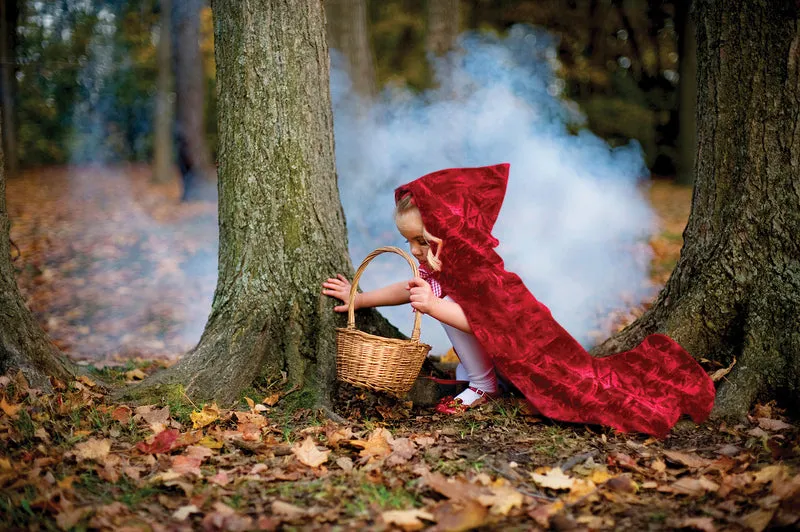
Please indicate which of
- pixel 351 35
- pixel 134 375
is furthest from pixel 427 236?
pixel 351 35

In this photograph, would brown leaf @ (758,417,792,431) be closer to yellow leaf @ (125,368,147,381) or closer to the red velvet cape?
the red velvet cape

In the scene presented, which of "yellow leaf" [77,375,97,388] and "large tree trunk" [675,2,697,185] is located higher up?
"large tree trunk" [675,2,697,185]

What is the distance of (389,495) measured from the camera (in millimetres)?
2488

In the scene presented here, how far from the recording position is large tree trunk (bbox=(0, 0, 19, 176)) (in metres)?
13.4

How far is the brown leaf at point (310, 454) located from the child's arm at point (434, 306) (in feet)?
2.71

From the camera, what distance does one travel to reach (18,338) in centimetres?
332

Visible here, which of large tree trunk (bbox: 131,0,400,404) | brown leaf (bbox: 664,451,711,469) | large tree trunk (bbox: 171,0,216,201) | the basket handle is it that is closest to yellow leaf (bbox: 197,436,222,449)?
large tree trunk (bbox: 131,0,400,404)

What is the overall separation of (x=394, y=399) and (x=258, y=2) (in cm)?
227

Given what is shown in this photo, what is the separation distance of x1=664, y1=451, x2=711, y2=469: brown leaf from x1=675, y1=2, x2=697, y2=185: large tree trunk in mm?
12677

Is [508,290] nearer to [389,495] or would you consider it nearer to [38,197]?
[389,495]

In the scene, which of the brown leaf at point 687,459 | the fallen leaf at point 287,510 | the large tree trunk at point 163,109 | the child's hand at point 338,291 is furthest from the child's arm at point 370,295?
the large tree trunk at point 163,109

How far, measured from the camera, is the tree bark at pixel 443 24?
1120 centimetres

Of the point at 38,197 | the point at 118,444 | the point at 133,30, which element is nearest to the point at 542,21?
the point at 133,30

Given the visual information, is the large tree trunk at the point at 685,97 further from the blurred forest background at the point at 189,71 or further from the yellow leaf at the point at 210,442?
the yellow leaf at the point at 210,442
